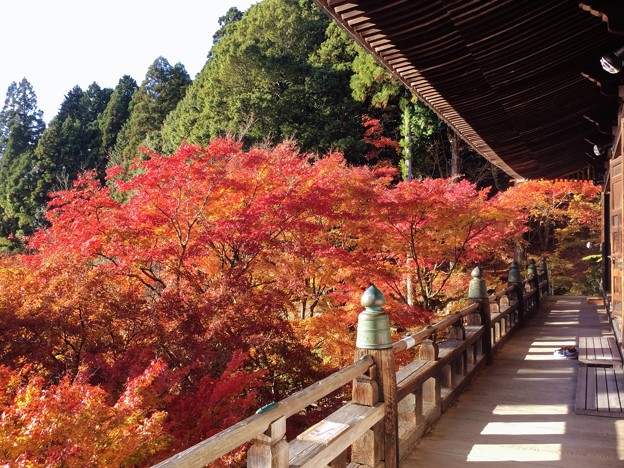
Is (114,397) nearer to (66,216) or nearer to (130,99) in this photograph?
(66,216)

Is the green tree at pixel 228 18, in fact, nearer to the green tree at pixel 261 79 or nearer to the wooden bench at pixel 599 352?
the green tree at pixel 261 79

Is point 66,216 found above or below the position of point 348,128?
below

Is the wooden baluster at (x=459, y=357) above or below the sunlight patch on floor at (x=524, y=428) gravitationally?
above

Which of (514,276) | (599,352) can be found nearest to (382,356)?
(599,352)

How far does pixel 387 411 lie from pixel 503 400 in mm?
2207

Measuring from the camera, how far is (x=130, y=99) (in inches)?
1590

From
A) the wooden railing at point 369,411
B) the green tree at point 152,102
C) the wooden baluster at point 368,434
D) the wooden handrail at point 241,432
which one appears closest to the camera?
the wooden handrail at point 241,432

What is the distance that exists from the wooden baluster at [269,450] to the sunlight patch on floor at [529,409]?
2.98 m

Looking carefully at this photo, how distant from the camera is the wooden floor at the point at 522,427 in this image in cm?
341

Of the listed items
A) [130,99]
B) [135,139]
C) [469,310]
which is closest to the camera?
[469,310]

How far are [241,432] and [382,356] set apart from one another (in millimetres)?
1394

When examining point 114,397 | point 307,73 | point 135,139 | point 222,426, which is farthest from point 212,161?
point 135,139

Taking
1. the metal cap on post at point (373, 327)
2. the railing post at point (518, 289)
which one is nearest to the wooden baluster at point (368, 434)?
the metal cap on post at point (373, 327)

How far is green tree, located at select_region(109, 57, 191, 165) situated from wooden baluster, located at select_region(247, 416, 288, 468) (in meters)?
31.3
